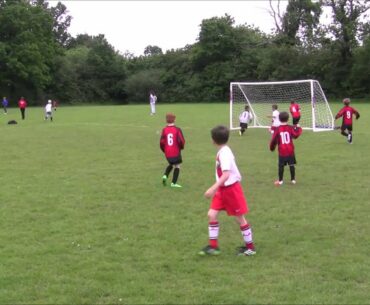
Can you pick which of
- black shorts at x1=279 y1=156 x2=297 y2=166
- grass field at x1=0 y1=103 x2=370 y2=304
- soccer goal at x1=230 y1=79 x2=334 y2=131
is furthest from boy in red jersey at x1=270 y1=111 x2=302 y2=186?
soccer goal at x1=230 y1=79 x2=334 y2=131

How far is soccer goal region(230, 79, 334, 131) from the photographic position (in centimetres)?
2517

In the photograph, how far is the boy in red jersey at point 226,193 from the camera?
19.5 ft

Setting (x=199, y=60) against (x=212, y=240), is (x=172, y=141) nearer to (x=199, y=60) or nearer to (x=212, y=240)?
(x=212, y=240)

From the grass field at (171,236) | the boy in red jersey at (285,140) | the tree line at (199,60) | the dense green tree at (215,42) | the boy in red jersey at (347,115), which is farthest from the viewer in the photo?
the dense green tree at (215,42)

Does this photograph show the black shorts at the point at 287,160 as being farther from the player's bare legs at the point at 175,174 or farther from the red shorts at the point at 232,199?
the red shorts at the point at 232,199

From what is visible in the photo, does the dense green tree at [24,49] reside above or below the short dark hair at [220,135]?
above

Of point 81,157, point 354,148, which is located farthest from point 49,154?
point 354,148

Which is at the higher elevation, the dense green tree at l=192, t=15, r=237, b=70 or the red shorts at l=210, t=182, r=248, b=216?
the dense green tree at l=192, t=15, r=237, b=70

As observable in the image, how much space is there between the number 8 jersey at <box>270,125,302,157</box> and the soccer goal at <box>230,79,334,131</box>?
13.1m

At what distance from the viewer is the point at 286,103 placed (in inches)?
1368

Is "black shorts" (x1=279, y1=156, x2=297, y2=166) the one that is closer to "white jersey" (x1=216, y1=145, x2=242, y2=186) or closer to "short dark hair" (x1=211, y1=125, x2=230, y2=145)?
"white jersey" (x1=216, y1=145, x2=242, y2=186)

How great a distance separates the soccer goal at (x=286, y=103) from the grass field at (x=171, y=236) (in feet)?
36.6

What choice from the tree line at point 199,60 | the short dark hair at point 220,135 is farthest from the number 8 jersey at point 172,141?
the tree line at point 199,60

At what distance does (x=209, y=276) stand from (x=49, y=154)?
12.3 meters
